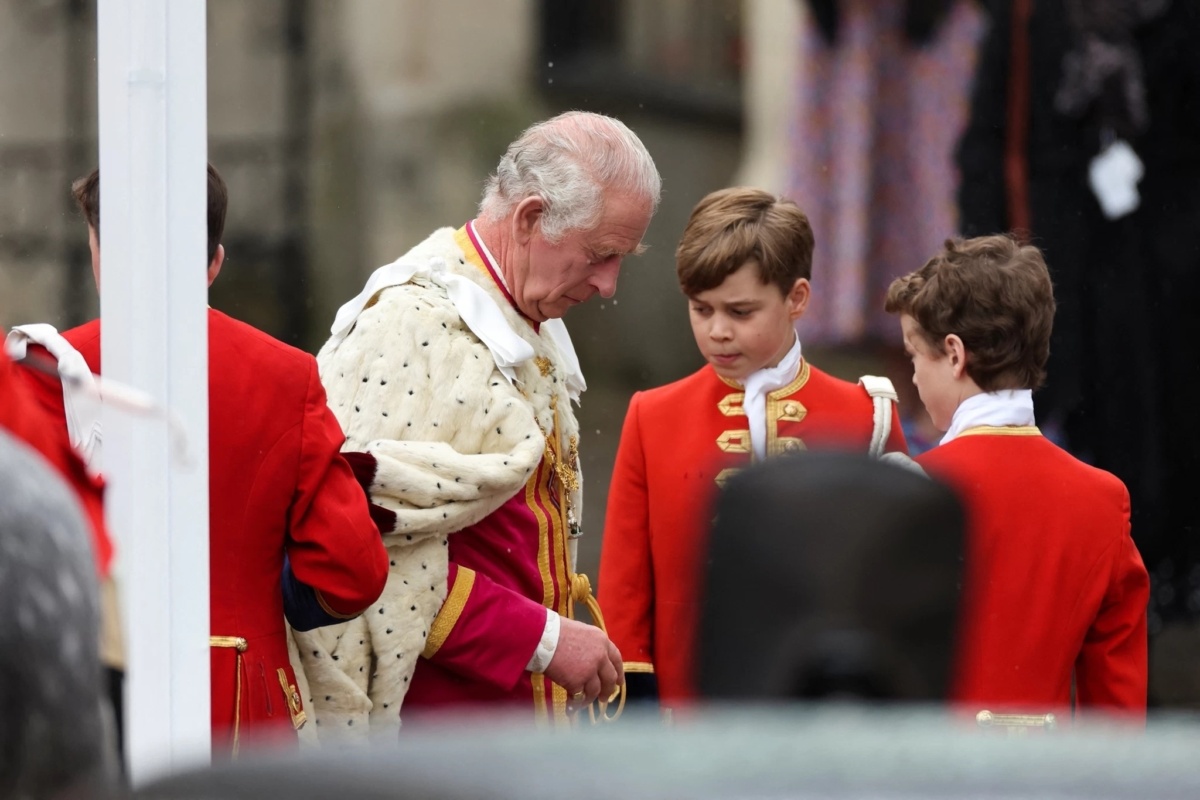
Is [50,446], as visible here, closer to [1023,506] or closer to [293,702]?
[293,702]

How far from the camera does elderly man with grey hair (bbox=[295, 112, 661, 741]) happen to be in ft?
8.98

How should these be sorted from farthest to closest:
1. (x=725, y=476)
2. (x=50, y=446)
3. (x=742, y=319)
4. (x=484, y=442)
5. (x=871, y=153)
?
(x=871, y=153)
(x=742, y=319)
(x=484, y=442)
(x=725, y=476)
(x=50, y=446)

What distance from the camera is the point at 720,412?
335 cm

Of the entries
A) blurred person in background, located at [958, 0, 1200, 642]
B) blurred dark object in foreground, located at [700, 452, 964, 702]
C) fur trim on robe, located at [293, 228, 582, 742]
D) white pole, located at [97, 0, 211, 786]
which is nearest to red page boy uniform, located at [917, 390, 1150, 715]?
fur trim on robe, located at [293, 228, 582, 742]

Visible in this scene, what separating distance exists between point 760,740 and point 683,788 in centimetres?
7

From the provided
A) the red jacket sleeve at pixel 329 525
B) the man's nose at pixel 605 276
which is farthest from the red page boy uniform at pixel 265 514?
the man's nose at pixel 605 276

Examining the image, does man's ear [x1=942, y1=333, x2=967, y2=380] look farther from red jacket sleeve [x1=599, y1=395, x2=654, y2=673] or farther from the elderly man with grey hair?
red jacket sleeve [x1=599, y1=395, x2=654, y2=673]

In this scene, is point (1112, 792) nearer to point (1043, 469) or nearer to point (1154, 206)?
point (1043, 469)

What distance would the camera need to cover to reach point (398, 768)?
0.97 metres

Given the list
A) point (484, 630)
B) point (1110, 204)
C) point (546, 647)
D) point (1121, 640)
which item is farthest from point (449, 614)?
point (1110, 204)

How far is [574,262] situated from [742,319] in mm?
441

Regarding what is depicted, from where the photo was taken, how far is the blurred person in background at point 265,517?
254 centimetres

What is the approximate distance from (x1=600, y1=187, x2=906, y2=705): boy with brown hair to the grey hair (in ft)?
0.95

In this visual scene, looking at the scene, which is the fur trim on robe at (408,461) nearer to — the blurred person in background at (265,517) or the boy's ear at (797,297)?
the blurred person in background at (265,517)
